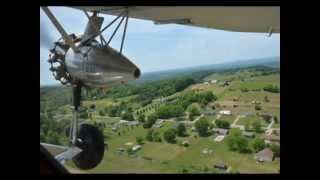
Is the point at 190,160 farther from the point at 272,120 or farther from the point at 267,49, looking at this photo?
the point at 267,49

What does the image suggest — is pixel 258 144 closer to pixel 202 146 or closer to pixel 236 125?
pixel 236 125

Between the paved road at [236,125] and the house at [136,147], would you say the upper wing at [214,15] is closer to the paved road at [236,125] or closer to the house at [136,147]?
the paved road at [236,125]

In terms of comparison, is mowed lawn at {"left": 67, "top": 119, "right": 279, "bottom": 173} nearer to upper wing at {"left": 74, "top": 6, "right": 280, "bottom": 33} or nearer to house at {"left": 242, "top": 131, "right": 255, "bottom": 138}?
house at {"left": 242, "top": 131, "right": 255, "bottom": 138}

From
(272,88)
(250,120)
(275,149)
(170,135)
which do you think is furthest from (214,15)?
(275,149)
